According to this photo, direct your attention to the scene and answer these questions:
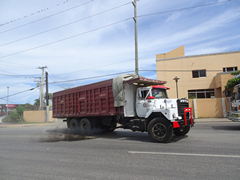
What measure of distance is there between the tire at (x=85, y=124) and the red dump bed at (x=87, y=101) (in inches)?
14.1

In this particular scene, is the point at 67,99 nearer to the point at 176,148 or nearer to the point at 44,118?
the point at 176,148

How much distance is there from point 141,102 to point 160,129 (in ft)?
5.26

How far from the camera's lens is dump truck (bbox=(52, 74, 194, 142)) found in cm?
754

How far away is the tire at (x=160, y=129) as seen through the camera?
23.9 feet

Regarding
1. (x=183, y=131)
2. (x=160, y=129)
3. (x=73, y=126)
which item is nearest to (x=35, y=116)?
(x=73, y=126)

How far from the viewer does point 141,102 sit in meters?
8.55

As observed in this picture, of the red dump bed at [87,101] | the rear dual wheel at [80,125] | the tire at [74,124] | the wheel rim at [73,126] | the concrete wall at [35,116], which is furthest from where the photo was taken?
the concrete wall at [35,116]

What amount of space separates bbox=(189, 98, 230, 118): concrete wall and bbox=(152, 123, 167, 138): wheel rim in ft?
45.5

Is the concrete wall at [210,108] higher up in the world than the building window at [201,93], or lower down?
lower down

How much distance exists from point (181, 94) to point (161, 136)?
1729 centimetres

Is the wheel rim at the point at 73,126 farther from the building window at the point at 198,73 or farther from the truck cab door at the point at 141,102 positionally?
the building window at the point at 198,73

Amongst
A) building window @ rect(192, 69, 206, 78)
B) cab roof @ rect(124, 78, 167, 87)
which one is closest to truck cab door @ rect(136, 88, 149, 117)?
cab roof @ rect(124, 78, 167, 87)

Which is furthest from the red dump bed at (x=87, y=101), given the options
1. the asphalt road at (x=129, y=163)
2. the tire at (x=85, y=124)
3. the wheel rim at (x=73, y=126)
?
the asphalt road at (x=129, y=163)

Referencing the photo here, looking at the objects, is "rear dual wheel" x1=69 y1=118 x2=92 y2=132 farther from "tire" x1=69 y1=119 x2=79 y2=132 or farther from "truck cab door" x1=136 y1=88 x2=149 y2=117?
"truck cab door" x1=136 y1=88 x2=149 y2=117
